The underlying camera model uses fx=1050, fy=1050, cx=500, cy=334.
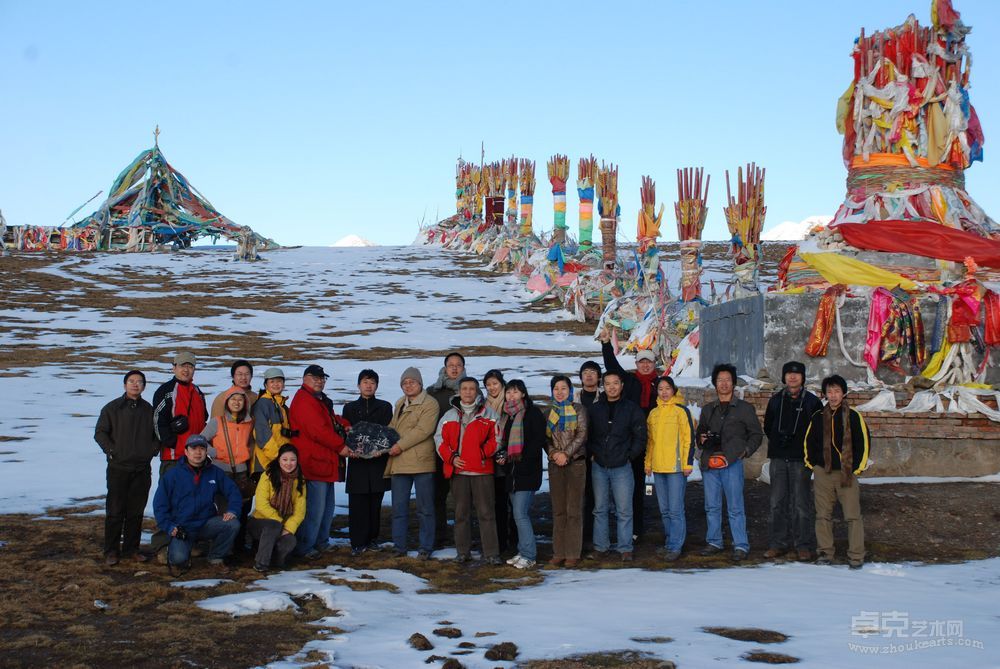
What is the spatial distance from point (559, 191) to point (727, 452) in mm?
29115

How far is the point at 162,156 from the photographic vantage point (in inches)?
1777

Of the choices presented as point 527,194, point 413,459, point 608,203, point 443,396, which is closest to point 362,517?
A: point 413,459

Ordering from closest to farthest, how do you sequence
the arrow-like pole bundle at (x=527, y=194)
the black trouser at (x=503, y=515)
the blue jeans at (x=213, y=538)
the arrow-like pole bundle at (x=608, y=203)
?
the blue jeans at (x=213, y=538)
the black trouser at (x=503, y=515)
the arrow-like pole bundle at (x=608, y=203)
the arrow-like pole bundle at (x=527, y=194)

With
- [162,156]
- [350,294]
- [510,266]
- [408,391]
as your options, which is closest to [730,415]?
[408,391]

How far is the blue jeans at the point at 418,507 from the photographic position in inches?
288

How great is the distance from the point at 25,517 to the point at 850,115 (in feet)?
33.3

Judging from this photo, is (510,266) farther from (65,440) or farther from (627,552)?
(627,552)

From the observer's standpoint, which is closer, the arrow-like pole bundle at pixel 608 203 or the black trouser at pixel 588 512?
the black trouser at pixel 588 512

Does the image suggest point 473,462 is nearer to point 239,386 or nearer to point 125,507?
point 239,386

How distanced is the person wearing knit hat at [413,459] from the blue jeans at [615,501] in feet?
3.81

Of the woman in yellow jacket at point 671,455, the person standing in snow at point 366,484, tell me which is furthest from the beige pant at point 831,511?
the person standing in snow at point 366,484

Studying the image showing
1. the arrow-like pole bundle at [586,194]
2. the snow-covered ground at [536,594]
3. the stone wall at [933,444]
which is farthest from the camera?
the arrow-like pole bundle at [586,194]

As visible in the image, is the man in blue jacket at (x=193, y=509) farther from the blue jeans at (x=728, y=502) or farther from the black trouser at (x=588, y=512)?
the blue jeans at (x=728, y=502)

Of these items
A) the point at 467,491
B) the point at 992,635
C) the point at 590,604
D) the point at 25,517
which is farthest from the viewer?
→ the point at 25,517
